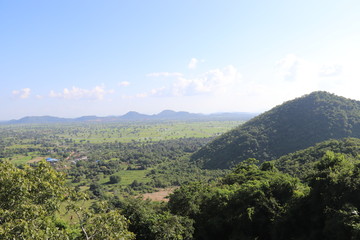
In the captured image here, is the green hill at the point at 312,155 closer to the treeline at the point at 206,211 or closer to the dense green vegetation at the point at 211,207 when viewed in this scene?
the dense green vegetation at the point at 211,207

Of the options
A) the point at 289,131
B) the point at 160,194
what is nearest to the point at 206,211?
the point at 160,194

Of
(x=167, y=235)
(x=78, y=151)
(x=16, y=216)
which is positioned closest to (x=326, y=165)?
(x=167, y=235)

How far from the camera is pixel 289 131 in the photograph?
8106 centimetres

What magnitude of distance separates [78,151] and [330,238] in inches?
5693

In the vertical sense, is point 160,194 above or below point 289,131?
below

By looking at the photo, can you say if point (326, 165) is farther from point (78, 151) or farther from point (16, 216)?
point (78, 151)

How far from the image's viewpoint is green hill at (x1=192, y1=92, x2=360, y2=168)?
73.6 meters

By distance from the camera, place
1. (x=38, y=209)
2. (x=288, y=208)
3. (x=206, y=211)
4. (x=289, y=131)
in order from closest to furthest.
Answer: (x=38, y=209) < (x=288, y=208) < (x=206, y=211) < (x=289, y=131)

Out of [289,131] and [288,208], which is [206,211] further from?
[289,131]

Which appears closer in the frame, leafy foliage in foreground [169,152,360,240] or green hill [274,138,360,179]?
leafy foliage in foreground [169,152,360,240]

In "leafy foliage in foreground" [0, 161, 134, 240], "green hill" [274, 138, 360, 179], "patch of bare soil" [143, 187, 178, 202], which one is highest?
"leafy foliage in foreground" [0, 161, 134, 240]

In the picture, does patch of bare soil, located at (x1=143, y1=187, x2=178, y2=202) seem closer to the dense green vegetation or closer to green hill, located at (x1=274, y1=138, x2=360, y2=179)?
the dense green vegetation

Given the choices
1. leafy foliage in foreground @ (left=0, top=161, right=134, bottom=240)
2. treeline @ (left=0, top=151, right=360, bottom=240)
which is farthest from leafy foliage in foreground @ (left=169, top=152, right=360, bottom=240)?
leafy foliage in foreground @ (left=0, top=161, right=134, bottom=240)

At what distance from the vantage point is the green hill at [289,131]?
7356 cm
